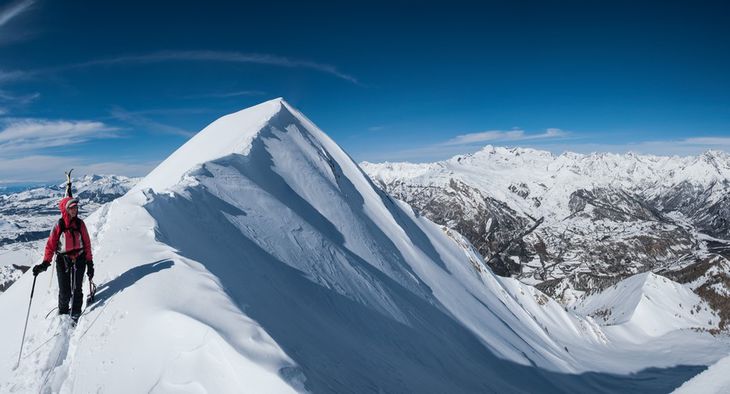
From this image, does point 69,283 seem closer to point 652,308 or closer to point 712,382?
point 712,382

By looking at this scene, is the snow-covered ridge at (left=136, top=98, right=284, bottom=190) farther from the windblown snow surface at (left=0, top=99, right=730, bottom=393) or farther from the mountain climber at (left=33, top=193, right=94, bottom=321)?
the mountain climber at (left=33, top=193, right=94, bottom=321)

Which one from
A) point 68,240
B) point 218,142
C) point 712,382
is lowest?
point 712,382

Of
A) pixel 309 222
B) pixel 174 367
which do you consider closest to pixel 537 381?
pixel 309 222

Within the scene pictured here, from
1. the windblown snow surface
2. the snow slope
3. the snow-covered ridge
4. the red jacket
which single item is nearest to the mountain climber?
the red jacket

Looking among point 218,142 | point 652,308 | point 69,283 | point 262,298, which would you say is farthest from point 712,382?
point 652,308

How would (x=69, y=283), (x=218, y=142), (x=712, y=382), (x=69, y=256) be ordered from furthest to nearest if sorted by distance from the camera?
(x=218, y=142)
(x=69, y=256)
(x=69, y=283)
(x=712, y=382)

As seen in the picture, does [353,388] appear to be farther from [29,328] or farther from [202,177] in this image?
[202,177]

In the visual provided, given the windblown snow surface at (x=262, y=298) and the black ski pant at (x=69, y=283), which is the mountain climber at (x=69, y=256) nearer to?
the black ski pant at (x=69, y=283)
